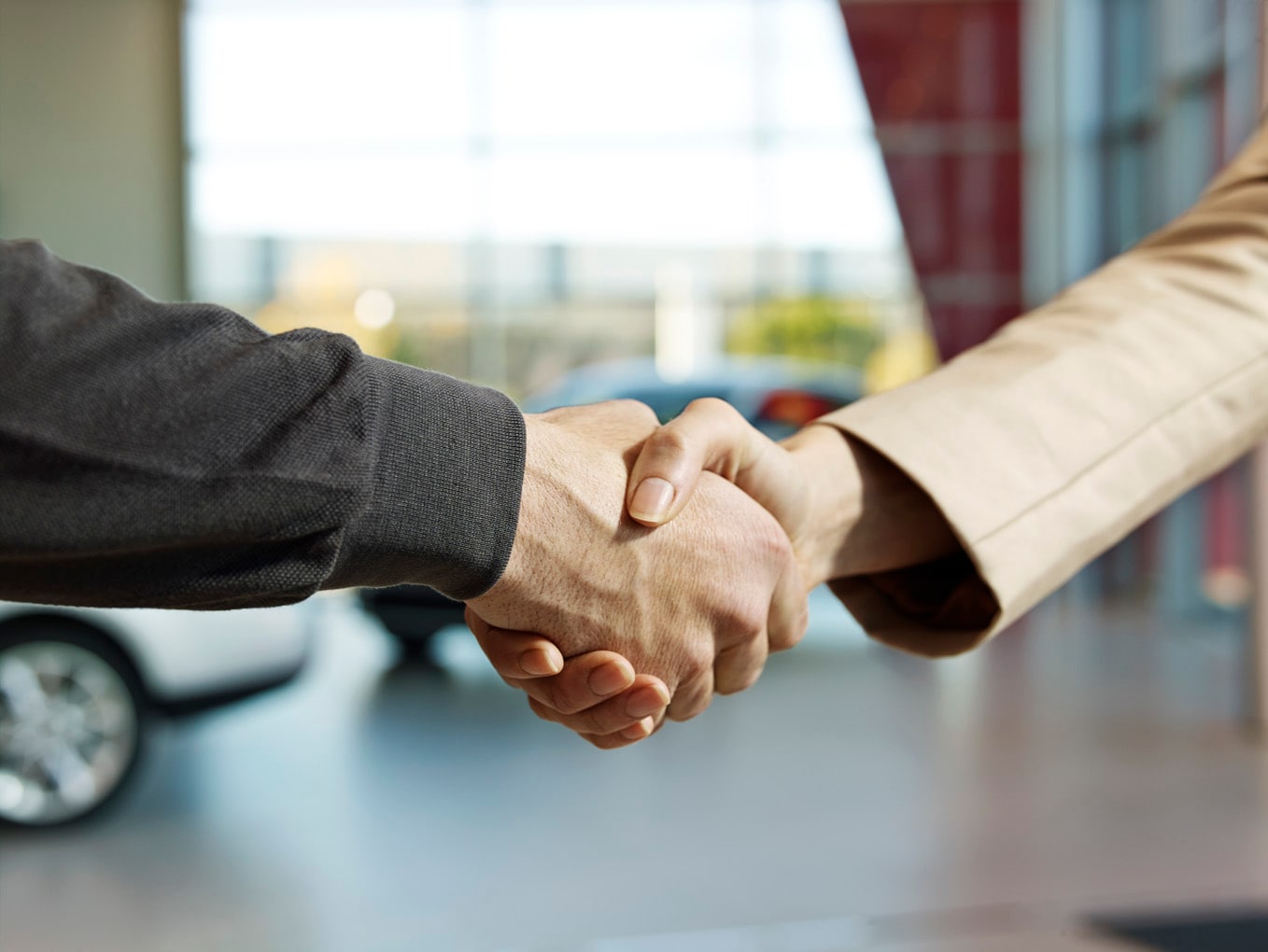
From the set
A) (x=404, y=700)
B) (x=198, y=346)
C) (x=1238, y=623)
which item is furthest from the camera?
(x=1238, y=623)

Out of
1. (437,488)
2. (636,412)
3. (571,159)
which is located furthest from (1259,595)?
(571,159)

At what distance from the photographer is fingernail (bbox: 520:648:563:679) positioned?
1374mm

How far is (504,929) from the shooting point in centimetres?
316

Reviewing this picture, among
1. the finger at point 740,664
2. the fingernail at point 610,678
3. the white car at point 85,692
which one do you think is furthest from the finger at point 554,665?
the white car at point 85,692

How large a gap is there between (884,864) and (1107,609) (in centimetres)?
588

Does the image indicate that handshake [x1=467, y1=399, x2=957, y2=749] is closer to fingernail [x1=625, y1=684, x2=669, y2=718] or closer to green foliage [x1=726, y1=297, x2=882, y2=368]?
fingernail [x1=625, y1=684, x2=669, y2=718]

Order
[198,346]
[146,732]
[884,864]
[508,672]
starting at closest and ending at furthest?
[198,346] → [508,672] → [884,864] → [146,732]

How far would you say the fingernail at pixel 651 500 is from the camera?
53.2 inches

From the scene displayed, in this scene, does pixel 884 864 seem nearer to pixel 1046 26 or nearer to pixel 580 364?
pixel 580 364

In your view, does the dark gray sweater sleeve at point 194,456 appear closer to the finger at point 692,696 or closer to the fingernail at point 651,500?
the fingernail at point 651,500

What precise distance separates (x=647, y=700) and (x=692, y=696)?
0.13 meters

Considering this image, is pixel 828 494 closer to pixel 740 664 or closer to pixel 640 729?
pixel 740 664

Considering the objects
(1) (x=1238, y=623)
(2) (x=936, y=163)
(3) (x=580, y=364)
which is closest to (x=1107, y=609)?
(1) (x=1238, y=623)

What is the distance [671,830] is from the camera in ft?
12.7
